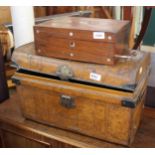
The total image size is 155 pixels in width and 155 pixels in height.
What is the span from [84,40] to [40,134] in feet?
1.41

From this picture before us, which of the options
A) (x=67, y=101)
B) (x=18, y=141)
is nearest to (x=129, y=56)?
(x=67, y=101)

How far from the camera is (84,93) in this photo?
843 millimetres

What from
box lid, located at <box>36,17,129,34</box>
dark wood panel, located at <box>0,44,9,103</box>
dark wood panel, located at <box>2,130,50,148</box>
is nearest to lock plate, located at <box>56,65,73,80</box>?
box lid, located at <box>36,17,129,34</box>

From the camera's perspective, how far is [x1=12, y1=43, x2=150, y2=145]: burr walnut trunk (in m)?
0.80

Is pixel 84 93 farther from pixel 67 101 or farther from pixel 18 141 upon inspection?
pixel 18 141

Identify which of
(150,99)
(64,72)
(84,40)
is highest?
(84,40)

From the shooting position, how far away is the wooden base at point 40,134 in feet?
2.99

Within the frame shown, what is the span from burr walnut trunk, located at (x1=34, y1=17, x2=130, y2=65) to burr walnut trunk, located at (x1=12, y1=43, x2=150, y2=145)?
3cm

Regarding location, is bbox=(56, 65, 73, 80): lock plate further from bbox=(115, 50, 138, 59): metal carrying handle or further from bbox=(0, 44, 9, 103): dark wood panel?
bbox=(0, 44, 9, 103): dark wood panel

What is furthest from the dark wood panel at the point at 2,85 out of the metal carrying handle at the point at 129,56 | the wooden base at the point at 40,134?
the metal carrying handle at the point at 129,56

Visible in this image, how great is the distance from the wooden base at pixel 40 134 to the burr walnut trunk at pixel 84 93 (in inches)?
1.0
